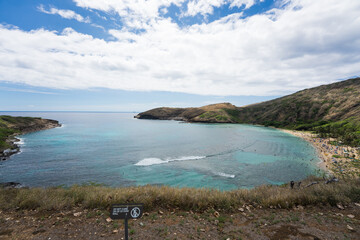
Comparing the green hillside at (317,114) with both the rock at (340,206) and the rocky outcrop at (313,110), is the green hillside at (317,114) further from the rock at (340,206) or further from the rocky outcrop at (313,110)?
the rock at (340,206)

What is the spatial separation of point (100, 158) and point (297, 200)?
1437 inches

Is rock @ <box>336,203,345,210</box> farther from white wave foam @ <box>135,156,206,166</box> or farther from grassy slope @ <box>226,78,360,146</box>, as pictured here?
grassy slope @ <box>226,78,360,146</box>

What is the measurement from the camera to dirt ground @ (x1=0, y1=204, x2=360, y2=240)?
7004 mm

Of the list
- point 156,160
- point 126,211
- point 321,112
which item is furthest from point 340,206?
point 321,112

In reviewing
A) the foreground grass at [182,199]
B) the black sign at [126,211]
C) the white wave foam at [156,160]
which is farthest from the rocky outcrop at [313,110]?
the black sign at [126,211]

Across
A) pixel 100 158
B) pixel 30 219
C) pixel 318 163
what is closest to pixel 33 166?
pixel 100 158

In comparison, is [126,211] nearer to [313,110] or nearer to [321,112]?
[321,112]

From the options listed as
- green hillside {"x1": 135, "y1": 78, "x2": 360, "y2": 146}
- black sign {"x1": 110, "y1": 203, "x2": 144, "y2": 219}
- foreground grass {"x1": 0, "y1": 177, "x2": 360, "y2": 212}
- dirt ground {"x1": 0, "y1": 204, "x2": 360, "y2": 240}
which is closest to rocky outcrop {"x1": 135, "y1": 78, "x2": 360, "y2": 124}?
green hillside {"x1": 135, "y1": 78, "x2": 360, "y2": 146}

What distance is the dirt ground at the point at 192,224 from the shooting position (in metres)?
7.00

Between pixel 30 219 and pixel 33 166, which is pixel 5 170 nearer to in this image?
pixel 33 166

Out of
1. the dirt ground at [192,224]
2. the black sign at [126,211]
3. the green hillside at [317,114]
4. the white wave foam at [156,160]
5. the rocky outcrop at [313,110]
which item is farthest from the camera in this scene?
the rocky outcrop at [313,110]

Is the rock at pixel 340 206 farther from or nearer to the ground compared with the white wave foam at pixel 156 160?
farther from the ground

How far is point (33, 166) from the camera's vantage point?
30391mm

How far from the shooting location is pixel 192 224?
792 centimetres
